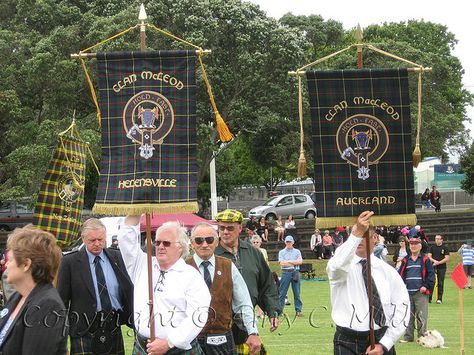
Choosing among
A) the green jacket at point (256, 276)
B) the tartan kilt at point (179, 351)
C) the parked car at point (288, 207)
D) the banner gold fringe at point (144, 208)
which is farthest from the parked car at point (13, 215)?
the tartan kilt at point (179, 351)

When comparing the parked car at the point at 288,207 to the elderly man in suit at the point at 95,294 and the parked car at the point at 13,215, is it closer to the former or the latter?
the parked car at the point at 13,215

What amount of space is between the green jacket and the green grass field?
4.27 meters

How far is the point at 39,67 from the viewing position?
37094mm

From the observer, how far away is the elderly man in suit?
9023 mm

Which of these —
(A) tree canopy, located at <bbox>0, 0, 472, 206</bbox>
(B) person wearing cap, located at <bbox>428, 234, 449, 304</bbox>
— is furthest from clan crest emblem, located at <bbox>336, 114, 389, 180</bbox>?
A: (A) tree canopy, located at <bbox>0, 0, 472, 206</bbox>

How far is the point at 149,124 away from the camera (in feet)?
29.0

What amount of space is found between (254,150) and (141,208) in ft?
134

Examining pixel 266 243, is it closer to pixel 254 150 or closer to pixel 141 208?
pixel 254 150

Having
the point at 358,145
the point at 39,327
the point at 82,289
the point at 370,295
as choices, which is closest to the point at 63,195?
the point at 82,289

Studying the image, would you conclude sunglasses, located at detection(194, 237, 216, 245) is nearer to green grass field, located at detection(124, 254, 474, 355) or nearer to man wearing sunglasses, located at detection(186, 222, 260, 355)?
man wearing sunglasses, located at detection(186, 222, 260, 355)

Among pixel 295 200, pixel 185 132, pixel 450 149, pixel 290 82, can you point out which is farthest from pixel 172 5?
pixel 185 132

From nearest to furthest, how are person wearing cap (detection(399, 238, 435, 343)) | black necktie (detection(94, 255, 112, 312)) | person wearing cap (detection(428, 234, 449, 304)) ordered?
black necktie (detection(94, 255, 112, 312))
person wearing cap (detection(399, 238, 435, 343))
person wearing cap (detection(428, 234, 449, 304))

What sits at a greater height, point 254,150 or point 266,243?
point 254,150

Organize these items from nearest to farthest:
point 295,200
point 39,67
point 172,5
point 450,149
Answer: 1. point 39,67
2. point 172,5
3. point 295,200
4. point 450,149
